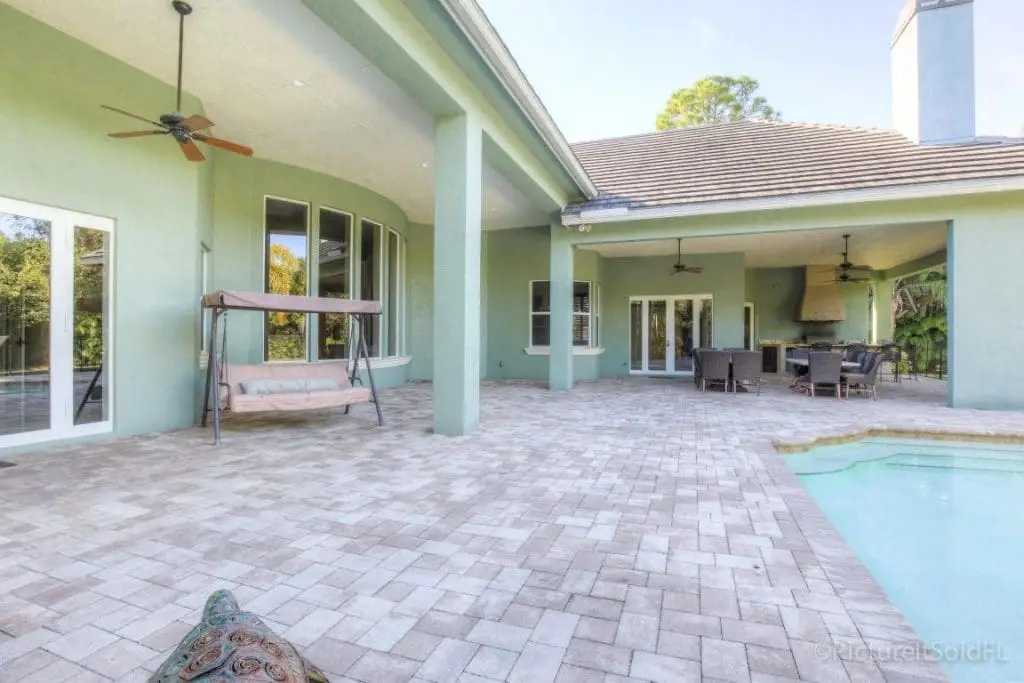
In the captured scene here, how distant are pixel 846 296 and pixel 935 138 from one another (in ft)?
23.7

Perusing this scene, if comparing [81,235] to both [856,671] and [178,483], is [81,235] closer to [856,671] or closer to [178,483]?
Answer: [178,483]

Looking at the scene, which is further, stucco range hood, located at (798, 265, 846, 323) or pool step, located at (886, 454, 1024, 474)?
stucco range hood, located at (798, 265, 846, 323)

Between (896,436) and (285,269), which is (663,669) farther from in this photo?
(285,269)

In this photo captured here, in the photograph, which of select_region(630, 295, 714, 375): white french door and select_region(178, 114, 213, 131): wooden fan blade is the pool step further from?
select_region(178, 114, 213, 131): wooden fan blade

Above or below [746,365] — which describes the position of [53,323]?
above

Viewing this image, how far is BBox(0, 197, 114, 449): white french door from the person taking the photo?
466cm

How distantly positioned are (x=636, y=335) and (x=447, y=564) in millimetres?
12013

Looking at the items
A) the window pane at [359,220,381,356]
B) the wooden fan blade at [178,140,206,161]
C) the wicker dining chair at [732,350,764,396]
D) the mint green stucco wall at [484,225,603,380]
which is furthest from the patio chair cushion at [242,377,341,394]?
the wicker dining chair at [732,350,764,396]

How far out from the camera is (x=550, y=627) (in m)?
2.01

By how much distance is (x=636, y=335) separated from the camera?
13844 mm

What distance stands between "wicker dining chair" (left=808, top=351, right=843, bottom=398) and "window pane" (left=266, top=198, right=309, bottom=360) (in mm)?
9356

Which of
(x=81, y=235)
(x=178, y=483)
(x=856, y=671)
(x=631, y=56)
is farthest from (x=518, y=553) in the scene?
(x=631, y=56)

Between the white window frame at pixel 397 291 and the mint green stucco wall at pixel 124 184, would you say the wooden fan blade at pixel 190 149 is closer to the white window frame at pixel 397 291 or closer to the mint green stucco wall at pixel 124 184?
the mint green stucco wall at pixel 124 184

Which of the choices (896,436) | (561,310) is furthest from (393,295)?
(896,436)
